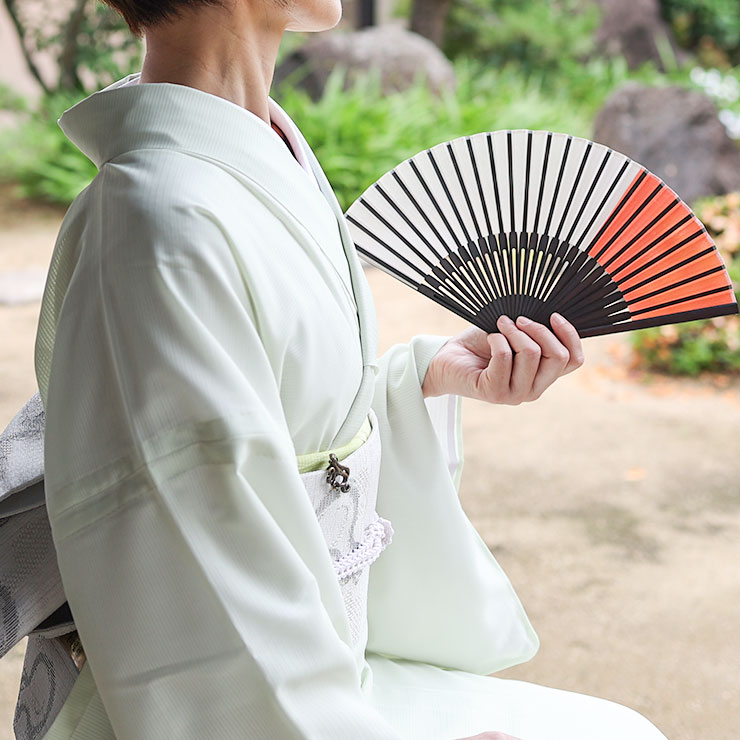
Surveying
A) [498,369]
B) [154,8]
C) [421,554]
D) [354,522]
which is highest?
[154,8]

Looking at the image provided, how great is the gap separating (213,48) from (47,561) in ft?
1.82

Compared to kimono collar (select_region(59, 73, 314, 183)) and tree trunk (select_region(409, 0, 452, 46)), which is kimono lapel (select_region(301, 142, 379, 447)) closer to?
kimono collar (select_region(59, 73, 314, 183))

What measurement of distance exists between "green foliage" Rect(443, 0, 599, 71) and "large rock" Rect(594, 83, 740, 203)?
486 cm

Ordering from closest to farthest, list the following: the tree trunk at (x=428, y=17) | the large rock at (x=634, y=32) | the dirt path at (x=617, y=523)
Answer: the dirt path at (x=617, y=523) < the tree trunk at (x=428, y=17) < the large rock at (x=634, y=32)

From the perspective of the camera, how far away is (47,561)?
961mm

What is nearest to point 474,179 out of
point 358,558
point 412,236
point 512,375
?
point 412,236

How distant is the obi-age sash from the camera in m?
0.93

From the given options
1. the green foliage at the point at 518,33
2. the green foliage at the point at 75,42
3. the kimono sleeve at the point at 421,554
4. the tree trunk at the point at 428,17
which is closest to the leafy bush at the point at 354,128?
the green foliage at the point at 75,42

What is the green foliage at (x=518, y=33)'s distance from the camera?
1067 centimetres

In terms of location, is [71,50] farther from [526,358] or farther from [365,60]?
[526,358]

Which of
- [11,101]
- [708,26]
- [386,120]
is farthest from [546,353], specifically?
[708,26]

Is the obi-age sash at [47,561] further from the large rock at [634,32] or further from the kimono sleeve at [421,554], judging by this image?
the large rock at [634,32]

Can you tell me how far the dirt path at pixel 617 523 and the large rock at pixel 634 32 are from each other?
7.73 meters

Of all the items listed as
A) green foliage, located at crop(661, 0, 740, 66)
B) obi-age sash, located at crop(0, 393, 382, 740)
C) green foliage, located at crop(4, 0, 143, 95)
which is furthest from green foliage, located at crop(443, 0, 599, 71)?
obi-age sash, located at crop(0, 393, 382, 740)
